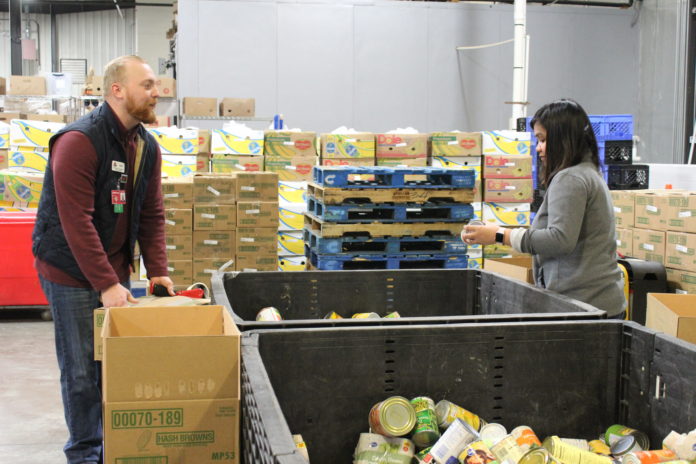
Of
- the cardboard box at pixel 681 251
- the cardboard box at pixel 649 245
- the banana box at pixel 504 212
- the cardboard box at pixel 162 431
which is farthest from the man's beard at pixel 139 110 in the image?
the banana box at pixel 504 212

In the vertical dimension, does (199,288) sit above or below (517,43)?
below

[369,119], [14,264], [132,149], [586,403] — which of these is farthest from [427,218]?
[369,119]

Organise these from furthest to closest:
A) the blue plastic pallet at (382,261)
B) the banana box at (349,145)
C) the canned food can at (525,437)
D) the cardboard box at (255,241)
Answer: the banana box at (349,145) → the cardboard box at (255,241) → the blue plastic pallet at (382,261) → the canned food can at (525,437)

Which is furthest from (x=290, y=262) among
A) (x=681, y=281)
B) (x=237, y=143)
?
(x=681, y=281)

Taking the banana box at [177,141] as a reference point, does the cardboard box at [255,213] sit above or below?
below

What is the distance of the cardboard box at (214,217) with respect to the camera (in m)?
6.79

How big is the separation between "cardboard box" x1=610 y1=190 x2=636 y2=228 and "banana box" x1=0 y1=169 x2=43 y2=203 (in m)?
5.52

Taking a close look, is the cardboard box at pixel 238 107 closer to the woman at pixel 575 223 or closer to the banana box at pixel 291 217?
the banana box at pixel 291 217

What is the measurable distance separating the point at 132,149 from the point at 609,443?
2.11 m

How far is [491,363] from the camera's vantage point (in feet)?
7.56

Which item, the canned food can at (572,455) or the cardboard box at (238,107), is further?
the cardboard box at (238,107)

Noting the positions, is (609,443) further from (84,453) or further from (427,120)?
(427,120)

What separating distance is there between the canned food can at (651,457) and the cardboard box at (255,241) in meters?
5.14

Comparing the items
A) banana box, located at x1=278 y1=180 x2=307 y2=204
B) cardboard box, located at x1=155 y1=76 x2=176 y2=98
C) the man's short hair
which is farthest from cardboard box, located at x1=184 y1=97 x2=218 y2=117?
the man's short hair
